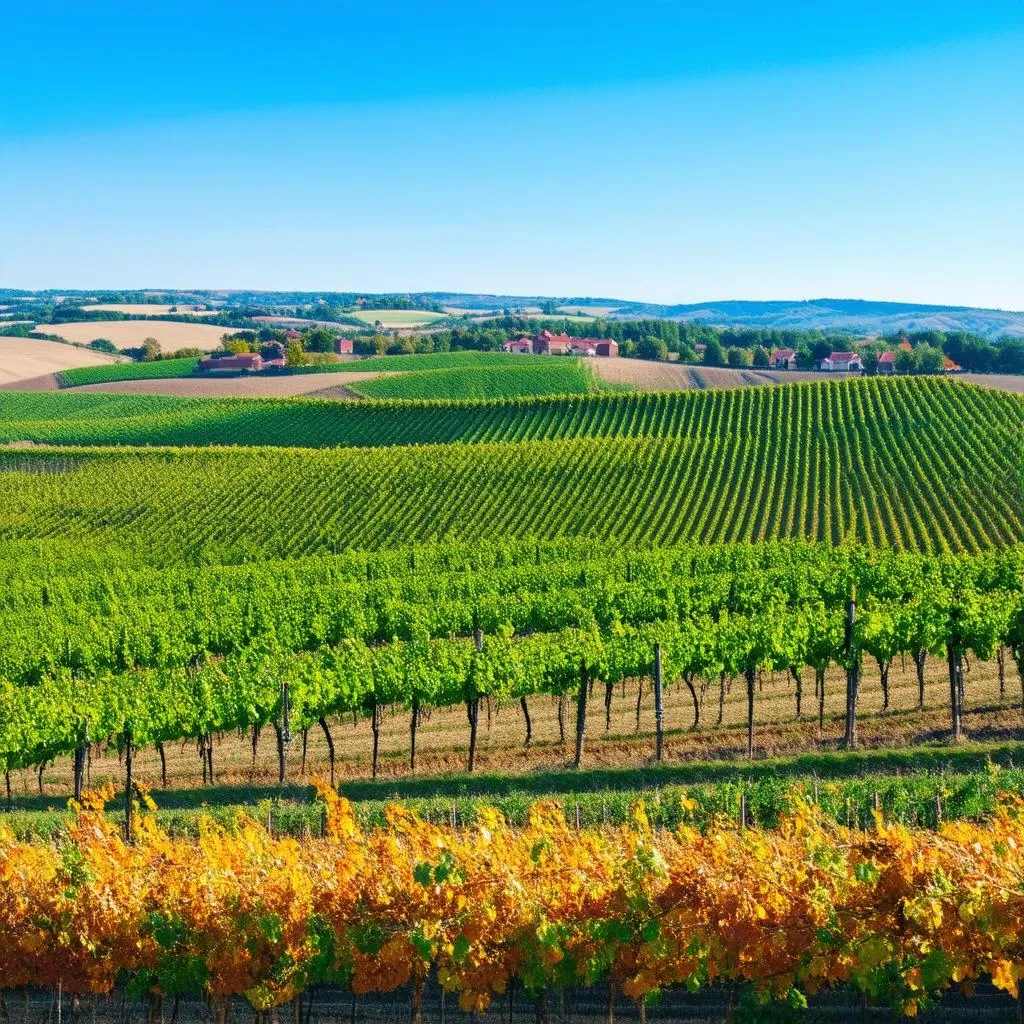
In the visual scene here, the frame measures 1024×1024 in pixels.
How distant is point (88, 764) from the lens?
31234 mm

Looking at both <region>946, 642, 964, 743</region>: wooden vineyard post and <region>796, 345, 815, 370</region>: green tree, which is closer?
<region>946, 642, 964, 743</region>: wooden vineyard post

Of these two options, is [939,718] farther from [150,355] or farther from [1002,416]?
[150,355]

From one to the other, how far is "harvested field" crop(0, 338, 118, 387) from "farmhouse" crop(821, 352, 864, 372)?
9975 cm

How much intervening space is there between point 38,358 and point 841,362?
112049 millimetres

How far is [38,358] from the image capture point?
170 meters

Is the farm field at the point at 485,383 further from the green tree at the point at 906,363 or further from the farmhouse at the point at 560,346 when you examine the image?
the farmhouse at the point at 560,346

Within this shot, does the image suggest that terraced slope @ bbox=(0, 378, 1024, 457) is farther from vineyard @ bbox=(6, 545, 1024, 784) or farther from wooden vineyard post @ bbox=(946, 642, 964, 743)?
wooden vineyard post @ bbox=(946, 642, 964, 743)

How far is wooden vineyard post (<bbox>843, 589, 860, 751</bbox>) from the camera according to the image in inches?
1196

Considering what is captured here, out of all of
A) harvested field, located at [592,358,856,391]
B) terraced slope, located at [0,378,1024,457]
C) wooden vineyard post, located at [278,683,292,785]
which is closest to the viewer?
Answer: wooden vineyard post, located at [278,683,292,785]

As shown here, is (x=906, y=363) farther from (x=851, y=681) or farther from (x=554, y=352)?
(x=851, y=681)

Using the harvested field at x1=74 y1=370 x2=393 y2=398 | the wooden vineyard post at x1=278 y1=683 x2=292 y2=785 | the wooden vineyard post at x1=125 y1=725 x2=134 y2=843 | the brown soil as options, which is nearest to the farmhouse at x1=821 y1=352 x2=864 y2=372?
the harvested field at x1=74 y1=370 x2=393 y2=398

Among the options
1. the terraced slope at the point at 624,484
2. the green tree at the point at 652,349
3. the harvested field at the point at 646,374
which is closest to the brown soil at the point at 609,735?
the terraced slope at the point at 624,484

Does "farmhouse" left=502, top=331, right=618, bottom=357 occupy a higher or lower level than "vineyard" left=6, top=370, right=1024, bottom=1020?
higher

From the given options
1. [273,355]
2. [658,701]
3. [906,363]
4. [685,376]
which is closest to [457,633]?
[658,701]
